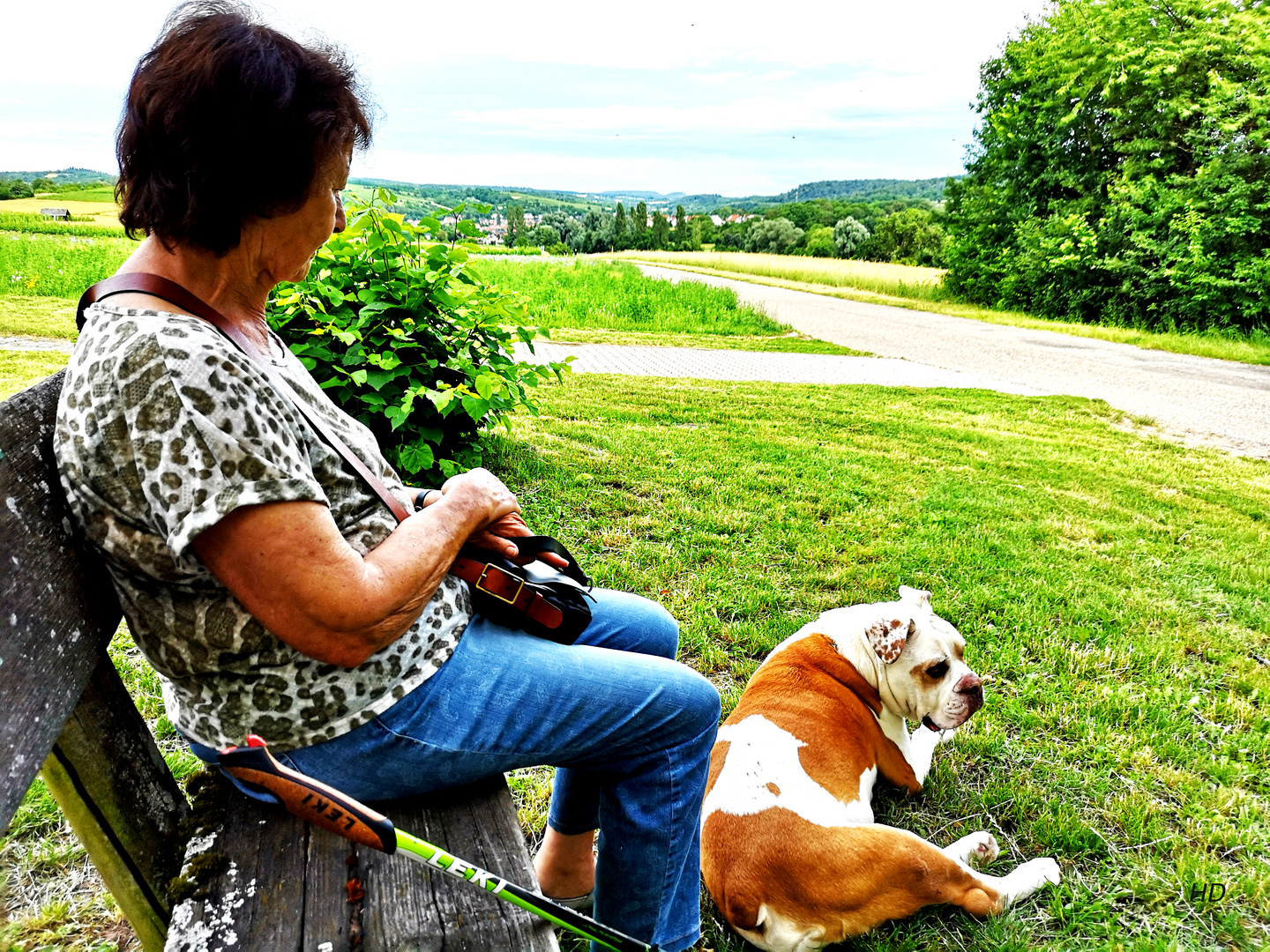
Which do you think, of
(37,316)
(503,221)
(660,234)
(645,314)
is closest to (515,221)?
(660,234)

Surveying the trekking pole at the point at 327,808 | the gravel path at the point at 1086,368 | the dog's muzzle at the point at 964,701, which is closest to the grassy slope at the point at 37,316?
the trekking pole at the point at 327,808

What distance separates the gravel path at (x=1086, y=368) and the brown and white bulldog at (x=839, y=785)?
25.6ft

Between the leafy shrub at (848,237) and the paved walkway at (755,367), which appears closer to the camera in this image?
the paved walkway at (755,367)

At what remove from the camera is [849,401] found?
9508mm

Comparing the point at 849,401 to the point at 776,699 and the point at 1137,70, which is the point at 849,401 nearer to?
the point at 776,699

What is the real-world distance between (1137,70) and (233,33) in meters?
24.4

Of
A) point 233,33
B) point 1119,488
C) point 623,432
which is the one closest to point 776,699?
point 233,33

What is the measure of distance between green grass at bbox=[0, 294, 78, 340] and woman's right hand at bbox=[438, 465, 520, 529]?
11.3m

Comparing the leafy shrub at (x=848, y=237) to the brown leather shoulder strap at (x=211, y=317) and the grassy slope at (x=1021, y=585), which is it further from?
the brown leather shoulder strap at (x=211, y=317)

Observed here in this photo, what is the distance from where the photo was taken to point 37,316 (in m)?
12.4

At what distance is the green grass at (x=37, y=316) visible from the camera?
11023 millimetres

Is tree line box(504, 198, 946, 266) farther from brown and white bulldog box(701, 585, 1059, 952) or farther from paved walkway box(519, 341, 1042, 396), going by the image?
brown and white bulldog box(701, 585, 1059, 952)

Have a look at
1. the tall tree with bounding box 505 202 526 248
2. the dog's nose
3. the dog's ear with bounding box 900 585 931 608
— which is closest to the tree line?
the tall tree with bounding box 505 202 526 248

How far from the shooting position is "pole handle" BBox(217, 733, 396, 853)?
1.19 metres
